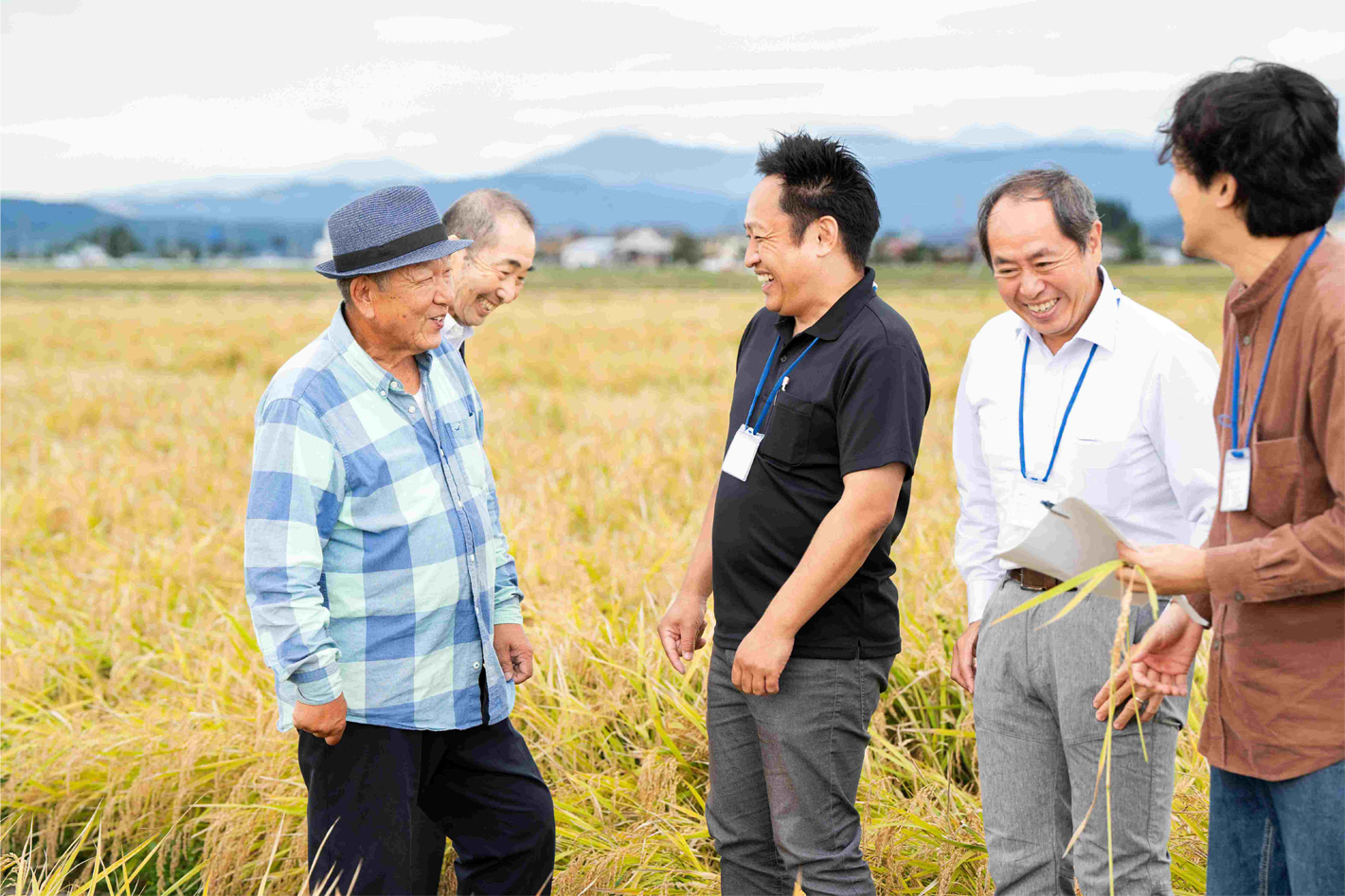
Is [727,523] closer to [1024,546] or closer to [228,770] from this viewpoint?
[1024,546]

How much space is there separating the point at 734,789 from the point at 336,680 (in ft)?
3.26

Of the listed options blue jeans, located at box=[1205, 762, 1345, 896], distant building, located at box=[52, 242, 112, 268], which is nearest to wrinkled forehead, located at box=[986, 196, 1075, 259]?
blue jeans, located at box=[1205, 762, 1345, 896]

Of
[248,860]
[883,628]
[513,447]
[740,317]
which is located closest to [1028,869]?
[883,628]

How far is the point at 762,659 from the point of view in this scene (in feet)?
8.13

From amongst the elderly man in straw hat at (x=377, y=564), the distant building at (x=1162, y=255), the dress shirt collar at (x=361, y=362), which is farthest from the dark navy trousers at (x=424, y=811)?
the distant building at (x=1162, y=255)

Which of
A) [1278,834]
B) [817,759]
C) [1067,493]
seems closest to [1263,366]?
[1067,493]

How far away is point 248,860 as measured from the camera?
3.46 metres

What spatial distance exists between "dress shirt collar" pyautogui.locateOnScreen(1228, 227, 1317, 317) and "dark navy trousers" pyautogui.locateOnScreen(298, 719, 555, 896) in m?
1.97

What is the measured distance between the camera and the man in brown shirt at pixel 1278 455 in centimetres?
164

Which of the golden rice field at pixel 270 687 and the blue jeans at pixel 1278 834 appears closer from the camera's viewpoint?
the blue jeans at pixel 1278 834

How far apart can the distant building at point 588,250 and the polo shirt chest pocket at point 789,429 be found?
159371mm

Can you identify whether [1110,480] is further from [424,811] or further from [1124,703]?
[424,811]

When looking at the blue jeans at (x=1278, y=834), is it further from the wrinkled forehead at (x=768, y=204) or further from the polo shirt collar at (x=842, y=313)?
the wrinkled forehead at (x=768, y=204)

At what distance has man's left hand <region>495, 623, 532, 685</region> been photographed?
2988 millimetres
